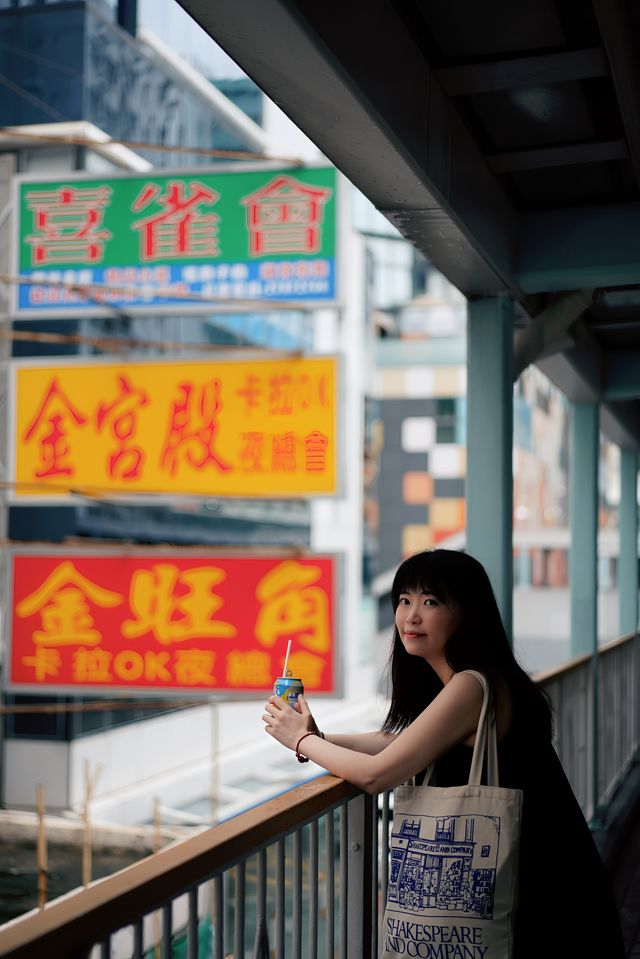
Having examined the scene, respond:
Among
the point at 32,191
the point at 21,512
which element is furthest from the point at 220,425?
the point at 21,512

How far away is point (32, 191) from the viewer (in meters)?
9.35

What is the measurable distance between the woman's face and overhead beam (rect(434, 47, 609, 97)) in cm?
141

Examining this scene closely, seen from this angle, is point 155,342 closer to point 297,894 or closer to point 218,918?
point 297,894

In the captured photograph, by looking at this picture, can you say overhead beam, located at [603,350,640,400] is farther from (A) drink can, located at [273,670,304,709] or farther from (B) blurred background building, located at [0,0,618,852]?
(A) drink can, located at [273,670,304,709]

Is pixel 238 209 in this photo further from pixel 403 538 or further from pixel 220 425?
pixel 403 538

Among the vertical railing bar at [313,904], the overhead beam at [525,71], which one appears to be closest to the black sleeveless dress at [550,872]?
the vertical railing bar at [313,904]

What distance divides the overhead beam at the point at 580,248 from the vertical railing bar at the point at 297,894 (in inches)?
91.8

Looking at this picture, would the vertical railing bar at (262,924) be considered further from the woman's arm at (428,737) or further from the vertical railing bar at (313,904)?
the woman's arm at (428,737)

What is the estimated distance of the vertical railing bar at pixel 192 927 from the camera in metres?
1.63

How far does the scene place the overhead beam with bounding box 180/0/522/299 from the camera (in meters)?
1.95

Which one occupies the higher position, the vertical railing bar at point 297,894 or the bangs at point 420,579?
the bangs at point 420,579

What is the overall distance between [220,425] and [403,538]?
1325 inches

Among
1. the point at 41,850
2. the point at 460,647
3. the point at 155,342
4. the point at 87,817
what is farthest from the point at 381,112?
the point at 87,817

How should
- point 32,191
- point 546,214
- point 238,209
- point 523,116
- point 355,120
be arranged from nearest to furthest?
point 355,120 → point 523,116 → point 546,214 → point 238,209 → point 32,191
